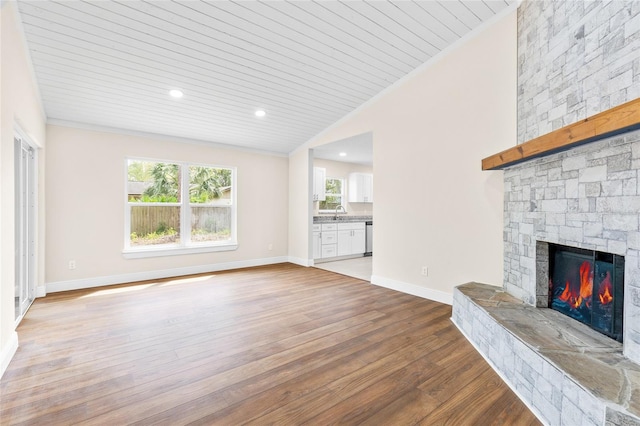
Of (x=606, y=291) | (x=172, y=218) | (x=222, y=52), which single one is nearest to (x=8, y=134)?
(x=222, y=52)

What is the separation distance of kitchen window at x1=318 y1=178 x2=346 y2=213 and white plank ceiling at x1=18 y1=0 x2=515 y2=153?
3346 millimetres

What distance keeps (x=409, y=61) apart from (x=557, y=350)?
3.38 meters

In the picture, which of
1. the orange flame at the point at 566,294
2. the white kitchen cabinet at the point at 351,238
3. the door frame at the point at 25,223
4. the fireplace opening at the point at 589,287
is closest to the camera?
the fireplace opening at the point at 589,287

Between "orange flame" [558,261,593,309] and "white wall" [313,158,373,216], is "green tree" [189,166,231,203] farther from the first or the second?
"orange flame" [558,261,593,309]

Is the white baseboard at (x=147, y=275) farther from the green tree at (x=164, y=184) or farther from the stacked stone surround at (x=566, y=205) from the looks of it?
the stacked stone surround at (x=566, y=205)

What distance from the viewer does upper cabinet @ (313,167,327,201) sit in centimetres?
732

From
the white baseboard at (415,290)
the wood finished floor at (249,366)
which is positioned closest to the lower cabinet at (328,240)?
the white baseboard at (415,290)

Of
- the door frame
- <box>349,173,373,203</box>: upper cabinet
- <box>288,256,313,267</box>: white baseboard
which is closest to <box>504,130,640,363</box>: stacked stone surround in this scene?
<box>288,256,313,267</box>: white baseboard

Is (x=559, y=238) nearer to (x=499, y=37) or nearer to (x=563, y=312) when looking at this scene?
(x=563, y=312)

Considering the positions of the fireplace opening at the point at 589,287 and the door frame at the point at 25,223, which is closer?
the fireplace opening at the point at 589,287

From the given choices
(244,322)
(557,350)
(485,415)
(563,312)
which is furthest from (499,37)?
(244,322)

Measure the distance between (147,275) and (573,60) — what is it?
19.0ft

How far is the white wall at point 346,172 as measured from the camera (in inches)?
299

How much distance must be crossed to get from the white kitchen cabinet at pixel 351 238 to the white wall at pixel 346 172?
102cm
